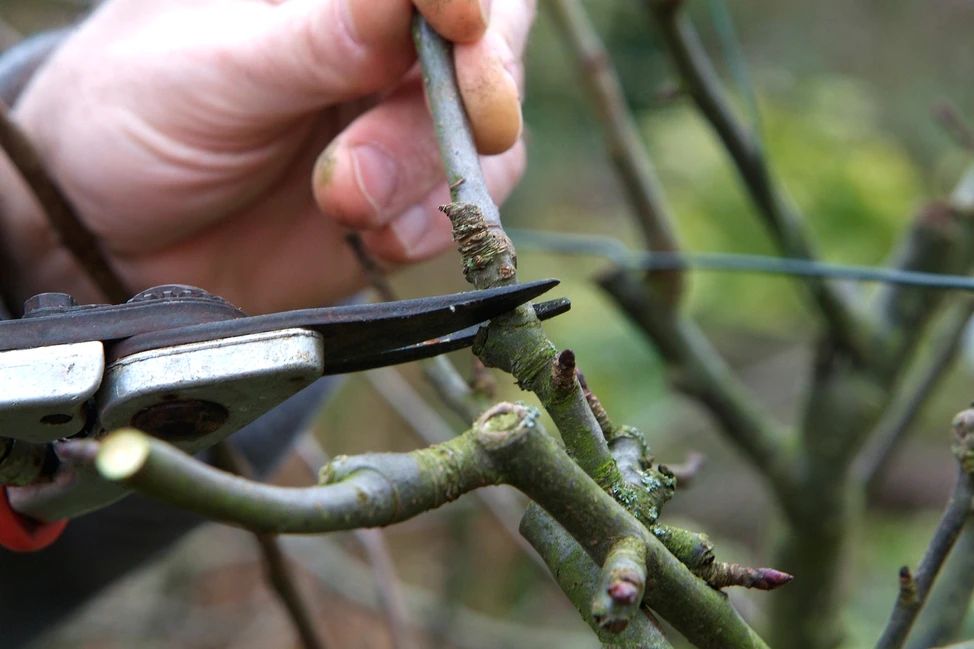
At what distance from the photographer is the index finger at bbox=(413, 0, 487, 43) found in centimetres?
73

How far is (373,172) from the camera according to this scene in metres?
0.93

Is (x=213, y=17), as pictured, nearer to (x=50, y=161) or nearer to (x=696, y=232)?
(x=50, y=161)

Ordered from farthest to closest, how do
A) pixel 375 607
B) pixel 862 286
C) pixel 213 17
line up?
pixel 375 607 < pixel 862 286 < pixel 213 17

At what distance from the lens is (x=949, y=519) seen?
2.16ft

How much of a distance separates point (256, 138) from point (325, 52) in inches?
9.6

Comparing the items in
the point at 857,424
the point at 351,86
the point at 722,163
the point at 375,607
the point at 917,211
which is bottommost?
the point at 375,607

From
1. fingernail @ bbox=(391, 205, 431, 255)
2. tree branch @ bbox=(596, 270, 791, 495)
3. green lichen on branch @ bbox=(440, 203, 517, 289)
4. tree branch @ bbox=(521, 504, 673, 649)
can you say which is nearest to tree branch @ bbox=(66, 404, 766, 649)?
tree branch @ bbox=(521, 504, 673, 649)

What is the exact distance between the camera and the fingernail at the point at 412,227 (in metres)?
1.01

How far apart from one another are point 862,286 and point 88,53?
1474 mm

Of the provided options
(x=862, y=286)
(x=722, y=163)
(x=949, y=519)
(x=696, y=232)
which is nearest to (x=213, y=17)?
(x=949, y=519)

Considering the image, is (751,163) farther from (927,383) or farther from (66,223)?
(66,223)

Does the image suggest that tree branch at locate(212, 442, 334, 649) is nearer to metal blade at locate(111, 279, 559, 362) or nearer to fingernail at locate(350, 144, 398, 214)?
fingernail at locate(350, 144, 398, 214)

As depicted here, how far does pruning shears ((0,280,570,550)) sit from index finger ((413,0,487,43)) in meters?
0.28

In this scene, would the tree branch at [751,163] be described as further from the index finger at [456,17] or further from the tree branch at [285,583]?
the tree branch at [285,583]
